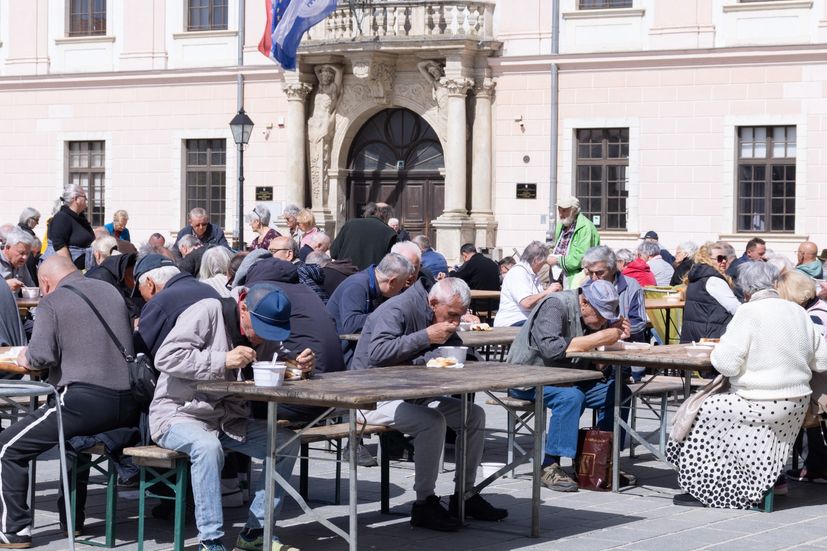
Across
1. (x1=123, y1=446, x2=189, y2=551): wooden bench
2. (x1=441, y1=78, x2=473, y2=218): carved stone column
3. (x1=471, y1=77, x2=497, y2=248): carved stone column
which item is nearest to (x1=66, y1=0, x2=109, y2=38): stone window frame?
(x1=441, y1=78, x2=473, y2=218): carved stone column

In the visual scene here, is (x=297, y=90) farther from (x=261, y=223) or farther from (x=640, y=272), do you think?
(x=261, y=223)

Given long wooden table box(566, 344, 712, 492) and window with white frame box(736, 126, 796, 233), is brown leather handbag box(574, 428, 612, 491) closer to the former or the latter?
long wooden table box(566, 344, 712, 492)

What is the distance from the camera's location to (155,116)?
30.0 meters

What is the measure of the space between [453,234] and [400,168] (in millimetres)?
2319

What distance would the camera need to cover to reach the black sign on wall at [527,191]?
26.5 m

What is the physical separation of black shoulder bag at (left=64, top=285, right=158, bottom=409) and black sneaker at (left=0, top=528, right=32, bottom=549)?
2.91 ft

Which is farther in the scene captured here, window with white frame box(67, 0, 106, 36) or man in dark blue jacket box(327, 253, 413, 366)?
window with white frame box(67, 0, 106, 36)

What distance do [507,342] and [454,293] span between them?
2789 mm

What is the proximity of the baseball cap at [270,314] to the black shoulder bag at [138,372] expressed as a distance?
A: 0.71m

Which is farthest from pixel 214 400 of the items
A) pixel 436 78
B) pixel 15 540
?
pixel 436 78

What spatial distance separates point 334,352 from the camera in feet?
27.7

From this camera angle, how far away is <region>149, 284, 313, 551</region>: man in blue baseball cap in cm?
726

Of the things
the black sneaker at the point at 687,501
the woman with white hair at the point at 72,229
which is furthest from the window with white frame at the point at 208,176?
the black sneaker at the point at 687,501

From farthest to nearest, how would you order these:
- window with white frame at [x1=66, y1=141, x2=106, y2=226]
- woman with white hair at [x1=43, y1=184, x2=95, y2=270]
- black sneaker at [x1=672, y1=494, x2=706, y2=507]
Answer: window with white frame at [x1=66, y1=141, x2=106, y2=226], woman with white hair at [x1=43, y1=184, x2=95, y2=270], black sneaker at [x1=672, y1=494, x2=706, y2=507]
